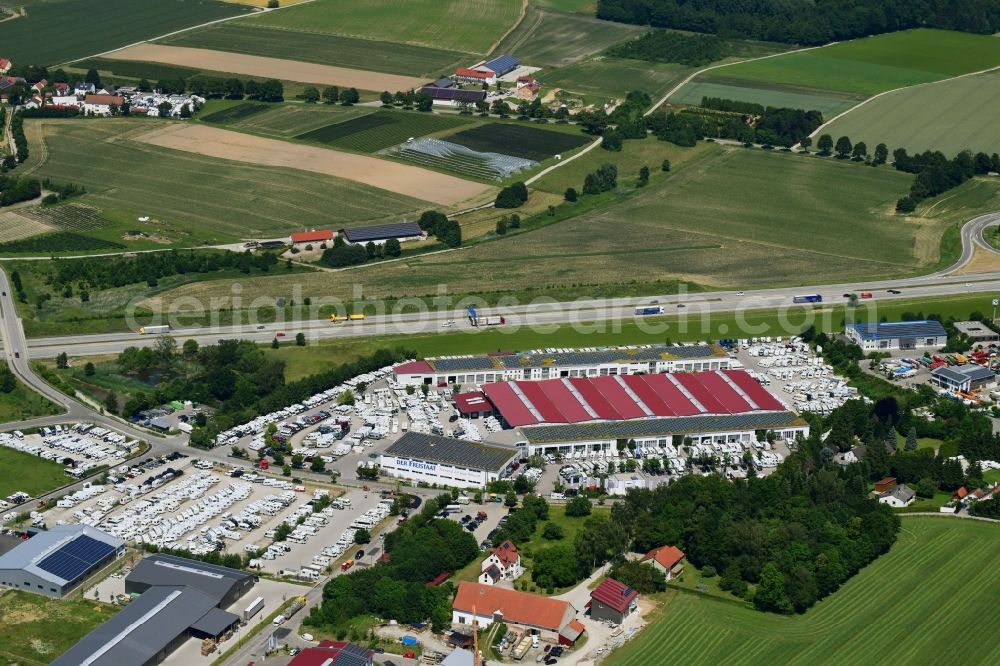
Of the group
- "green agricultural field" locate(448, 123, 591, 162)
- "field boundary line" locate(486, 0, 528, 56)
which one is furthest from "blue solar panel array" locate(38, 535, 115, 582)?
"field boundary line" locate(486, 0, 528, 56)

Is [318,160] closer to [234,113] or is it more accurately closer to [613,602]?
[234,113]

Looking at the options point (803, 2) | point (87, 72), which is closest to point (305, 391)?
point (87, 72)

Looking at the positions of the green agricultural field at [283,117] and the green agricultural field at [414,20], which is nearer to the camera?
the green agricultural field at [283,117]

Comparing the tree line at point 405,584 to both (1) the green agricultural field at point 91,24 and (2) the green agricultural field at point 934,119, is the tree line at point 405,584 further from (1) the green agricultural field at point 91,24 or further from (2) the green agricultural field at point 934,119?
(1) the green agricultural field at point 91,24

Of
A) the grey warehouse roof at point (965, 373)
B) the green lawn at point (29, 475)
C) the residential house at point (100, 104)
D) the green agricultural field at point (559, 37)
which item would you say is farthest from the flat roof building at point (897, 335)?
the residential house at point (100, 104)

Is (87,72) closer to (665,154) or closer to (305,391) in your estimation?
(665,154)

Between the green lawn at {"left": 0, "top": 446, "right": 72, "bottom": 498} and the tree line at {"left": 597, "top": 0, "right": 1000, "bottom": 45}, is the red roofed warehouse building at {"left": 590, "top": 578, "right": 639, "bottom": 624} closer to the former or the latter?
the green lawn at {"left": 0, "top": 446, "right": 72, "bottom": 498}

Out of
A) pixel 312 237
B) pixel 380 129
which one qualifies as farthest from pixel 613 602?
pixel 380 129
